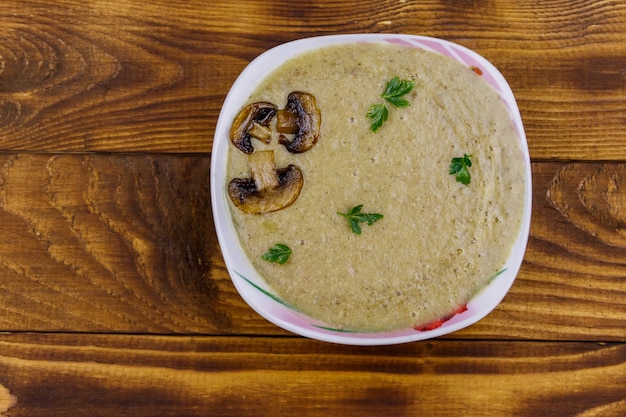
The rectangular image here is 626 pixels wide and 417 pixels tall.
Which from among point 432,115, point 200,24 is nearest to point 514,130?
point 432,115

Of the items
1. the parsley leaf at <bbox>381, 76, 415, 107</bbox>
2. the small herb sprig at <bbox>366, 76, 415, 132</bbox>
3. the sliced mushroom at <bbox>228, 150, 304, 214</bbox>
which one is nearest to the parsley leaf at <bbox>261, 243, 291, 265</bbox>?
the sliced mushroom at <bbox>228, 150, 304, 214</bbox>

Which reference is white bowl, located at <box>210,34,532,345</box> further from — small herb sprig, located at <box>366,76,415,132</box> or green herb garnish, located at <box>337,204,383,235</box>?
green herb garnish, located at <box>337,204,383,235</box>

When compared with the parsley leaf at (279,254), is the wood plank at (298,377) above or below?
below

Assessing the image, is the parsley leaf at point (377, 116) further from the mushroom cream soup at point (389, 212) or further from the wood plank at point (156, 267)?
the wood plank at point (156, 267)

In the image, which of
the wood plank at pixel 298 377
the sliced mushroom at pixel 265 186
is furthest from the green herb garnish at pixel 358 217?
the wood plank at pixel 298 377

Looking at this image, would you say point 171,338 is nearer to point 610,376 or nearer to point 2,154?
point 2,154
